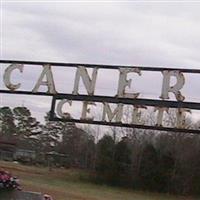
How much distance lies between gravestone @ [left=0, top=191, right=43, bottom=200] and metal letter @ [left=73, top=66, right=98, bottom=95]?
8.74ft

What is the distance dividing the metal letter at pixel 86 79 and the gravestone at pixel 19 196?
2.66m

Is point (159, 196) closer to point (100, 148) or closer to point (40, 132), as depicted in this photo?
point (100, 148)

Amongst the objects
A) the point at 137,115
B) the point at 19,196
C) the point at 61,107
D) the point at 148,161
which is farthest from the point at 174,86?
the point at 148,161

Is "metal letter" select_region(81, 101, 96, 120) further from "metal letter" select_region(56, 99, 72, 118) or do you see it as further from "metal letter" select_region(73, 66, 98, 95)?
"metal letter" select_region(56, 99, 72, 118)

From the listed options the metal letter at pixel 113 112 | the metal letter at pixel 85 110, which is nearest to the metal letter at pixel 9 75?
the metal letter at pixel 85 110

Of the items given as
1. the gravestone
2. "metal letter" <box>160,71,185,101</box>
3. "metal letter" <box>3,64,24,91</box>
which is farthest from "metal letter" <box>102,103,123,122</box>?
the gravestone

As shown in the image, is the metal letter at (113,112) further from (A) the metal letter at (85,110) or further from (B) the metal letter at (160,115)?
(B) the metal letter at (160,115)

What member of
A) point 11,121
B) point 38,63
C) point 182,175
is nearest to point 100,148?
point 182,175

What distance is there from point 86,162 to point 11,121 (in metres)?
20.5

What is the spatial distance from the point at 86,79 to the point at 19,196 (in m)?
3.29

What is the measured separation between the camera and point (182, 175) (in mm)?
52844

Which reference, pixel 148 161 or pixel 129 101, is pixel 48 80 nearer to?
pixel 129 101

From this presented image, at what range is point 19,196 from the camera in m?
13.7

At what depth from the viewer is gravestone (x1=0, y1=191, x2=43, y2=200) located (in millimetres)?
13477
